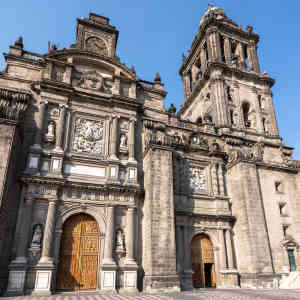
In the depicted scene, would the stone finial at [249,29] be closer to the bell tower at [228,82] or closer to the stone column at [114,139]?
the bell tower at [228,82]

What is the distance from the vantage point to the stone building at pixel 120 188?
543 inches

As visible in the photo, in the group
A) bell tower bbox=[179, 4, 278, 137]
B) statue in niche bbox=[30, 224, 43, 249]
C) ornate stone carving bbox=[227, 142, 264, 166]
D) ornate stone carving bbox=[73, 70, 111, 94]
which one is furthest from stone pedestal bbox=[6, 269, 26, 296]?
bell tower bbox=[179, 4, 278, 137]

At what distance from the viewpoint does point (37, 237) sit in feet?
44.4

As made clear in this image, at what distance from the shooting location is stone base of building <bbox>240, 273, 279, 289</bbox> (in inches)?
617

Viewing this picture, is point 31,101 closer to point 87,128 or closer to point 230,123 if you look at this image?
point 87,128

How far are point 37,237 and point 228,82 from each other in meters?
21.4

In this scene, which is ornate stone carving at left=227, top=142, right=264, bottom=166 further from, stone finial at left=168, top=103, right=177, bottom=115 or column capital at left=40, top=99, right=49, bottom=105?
column capital at left=40, top=99, right=49, bottom=105

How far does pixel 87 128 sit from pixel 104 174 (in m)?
3.29

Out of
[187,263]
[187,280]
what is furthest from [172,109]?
[187,280]

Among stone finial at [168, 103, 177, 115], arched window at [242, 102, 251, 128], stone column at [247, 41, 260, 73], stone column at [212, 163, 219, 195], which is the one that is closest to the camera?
stone column at [212, 163, 219, 195]

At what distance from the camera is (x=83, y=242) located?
1462 centimetres

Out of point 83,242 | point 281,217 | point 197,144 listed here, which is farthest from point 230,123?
point 83,242

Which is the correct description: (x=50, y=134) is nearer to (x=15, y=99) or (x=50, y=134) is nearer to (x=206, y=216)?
(x=15, y=99)

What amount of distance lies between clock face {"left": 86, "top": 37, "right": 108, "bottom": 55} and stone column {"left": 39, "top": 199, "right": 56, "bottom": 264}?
1217 centimetres
